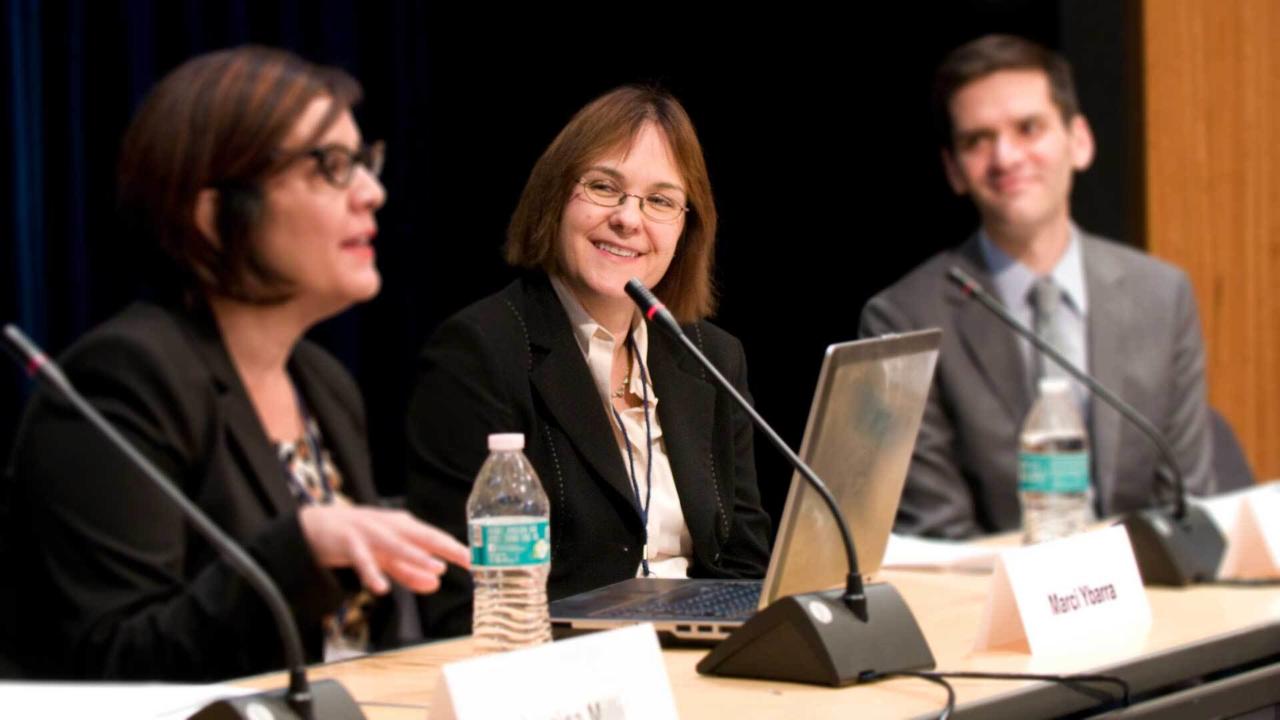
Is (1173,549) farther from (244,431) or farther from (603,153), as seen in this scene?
(244,431)

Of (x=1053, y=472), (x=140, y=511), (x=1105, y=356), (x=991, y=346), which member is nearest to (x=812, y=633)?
(x=140, y=511)

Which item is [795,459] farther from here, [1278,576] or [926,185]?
[926,185]

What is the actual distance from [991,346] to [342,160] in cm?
127

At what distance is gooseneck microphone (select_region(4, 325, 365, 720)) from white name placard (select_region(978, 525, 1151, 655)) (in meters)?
0.73

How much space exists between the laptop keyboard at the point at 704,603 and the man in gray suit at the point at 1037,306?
4.30 ft

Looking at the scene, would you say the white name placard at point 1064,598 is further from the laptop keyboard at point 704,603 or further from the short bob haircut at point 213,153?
the short bob haircut at point 213,153

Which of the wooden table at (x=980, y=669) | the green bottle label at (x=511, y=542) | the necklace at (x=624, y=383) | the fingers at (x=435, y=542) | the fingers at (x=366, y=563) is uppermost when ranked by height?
the necklace at (x=624, y=383)

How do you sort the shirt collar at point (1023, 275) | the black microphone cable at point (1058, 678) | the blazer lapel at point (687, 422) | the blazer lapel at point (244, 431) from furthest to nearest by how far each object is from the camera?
the shirt collar at point (1023, 275) → the blazer lapel at point (244, 431) → the blazer lapel at point (687, 422) → the black microphone cable at point (1058, 678)

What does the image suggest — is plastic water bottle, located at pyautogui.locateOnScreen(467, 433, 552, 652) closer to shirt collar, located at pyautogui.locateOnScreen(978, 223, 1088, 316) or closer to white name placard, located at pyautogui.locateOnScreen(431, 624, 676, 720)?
white name placard, located at pyautogui.locateOnScreen(431, 624, 676, 720)

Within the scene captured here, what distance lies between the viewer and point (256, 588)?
1.17 m

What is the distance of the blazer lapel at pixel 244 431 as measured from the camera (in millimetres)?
2020

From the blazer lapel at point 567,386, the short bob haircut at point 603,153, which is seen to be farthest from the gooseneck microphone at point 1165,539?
the blazer lapel at point 567,386

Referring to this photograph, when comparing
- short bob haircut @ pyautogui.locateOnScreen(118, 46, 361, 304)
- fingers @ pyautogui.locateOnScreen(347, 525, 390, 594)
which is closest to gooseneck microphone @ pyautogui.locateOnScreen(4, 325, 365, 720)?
fingers @ pyautogui.locateOnScreen(347, 525, 390, 594)

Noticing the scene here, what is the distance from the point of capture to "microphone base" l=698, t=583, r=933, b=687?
148 centimetres
